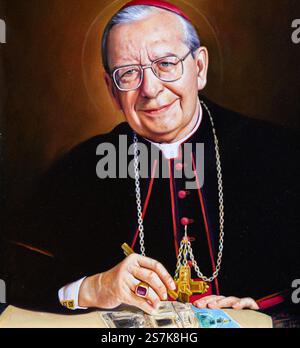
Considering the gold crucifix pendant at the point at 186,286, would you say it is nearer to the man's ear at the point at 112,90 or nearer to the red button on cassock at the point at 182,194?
the red button on cassock at the point at 182,194

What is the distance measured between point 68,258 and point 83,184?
40 cm

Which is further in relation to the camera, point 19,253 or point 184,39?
point 19,253

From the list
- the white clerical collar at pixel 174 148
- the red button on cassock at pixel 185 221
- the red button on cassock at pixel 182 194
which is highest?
the white clerical collar at pixel 174 148

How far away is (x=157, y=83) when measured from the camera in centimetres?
239

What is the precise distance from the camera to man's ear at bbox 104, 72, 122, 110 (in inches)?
97.3

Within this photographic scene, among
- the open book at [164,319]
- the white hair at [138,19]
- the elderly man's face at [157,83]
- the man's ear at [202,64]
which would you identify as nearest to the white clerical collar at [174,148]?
the elderly man's face at [157,83]

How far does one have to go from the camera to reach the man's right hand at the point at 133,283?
246 cm

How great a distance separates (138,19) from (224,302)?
1519 mm

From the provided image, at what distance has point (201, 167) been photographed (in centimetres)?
250

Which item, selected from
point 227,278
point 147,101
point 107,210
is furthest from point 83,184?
point 227,278

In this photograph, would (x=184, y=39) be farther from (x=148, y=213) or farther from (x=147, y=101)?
(x=148, y=213)

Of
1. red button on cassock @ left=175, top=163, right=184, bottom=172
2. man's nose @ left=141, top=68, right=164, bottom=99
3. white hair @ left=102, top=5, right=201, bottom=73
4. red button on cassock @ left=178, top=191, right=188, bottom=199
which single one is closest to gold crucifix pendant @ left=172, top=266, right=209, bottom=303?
red button on cassock @ left=178, top=191, right=188, bottom=199

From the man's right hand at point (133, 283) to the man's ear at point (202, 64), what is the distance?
96 centimetres

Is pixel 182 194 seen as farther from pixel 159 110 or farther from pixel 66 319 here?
pixel 66 319
